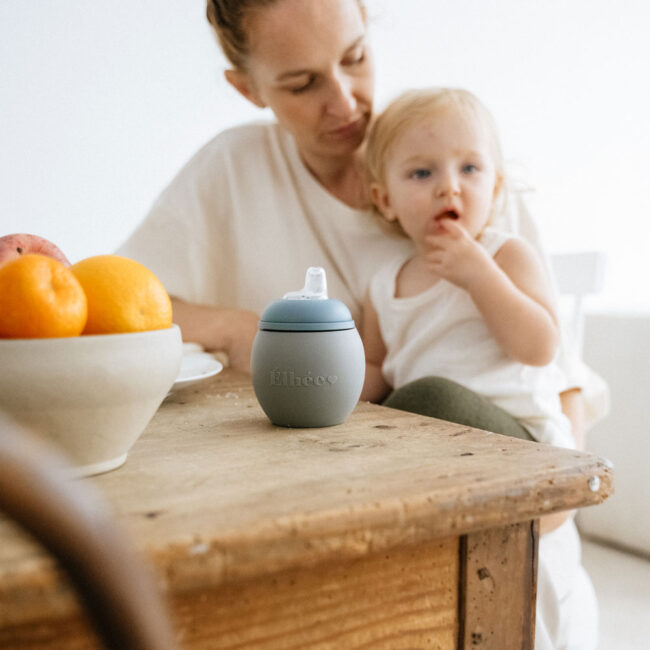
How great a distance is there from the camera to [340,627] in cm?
42

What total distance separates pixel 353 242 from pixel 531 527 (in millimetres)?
906

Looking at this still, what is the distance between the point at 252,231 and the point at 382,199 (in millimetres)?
303

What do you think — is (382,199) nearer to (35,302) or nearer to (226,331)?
(226,331)

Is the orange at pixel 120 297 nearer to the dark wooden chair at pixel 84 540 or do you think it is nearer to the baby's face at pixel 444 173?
the dark wooden chair at pixel 84 540

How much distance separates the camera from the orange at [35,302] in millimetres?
415

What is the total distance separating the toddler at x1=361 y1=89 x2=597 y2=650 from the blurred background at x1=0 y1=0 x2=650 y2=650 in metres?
1.30

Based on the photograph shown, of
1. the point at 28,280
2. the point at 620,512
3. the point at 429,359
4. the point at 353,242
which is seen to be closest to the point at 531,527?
the point at 28,280

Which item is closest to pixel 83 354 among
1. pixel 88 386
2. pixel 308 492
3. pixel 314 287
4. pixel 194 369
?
pixel 88 386

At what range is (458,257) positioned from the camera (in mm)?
996

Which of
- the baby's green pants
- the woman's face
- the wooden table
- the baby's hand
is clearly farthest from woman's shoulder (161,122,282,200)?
the wooden table

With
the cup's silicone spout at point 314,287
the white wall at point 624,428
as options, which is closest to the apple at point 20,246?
the cup's silicone spout at point 314,287

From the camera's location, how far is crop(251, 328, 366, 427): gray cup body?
1.94 ft

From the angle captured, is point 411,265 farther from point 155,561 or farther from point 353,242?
point 155,561

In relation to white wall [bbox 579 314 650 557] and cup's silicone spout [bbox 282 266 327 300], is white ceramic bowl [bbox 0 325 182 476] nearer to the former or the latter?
cup's silicone spout [bbox 282 266 327 300]
